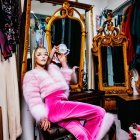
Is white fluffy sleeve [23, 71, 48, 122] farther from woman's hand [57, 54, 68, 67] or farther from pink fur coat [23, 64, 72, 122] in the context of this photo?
woman's hand [57, 54, 68, 67]

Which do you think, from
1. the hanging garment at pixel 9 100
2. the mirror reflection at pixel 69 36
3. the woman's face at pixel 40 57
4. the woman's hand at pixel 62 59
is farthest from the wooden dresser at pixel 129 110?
the hanging garment at pixel 9 100

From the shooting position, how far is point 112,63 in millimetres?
2900

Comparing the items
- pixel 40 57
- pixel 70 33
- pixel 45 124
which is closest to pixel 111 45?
pixel 70 33

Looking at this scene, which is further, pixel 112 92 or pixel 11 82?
pixel 112 92

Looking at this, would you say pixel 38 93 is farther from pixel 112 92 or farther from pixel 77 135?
pixel 112 92

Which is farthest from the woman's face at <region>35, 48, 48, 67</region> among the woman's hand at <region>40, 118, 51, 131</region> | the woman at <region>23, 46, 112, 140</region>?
the woman's hand at <region>40, 118, 51, 131</region>

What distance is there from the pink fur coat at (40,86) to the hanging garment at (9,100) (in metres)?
0.13

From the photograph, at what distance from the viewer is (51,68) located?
7.50 feet

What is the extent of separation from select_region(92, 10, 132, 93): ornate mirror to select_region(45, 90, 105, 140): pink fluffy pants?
904 millimetres

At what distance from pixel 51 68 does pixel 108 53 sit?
96 centimetres

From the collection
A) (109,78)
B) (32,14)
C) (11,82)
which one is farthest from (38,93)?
(109,78)

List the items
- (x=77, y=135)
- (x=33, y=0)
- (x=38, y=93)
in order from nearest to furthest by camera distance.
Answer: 1. (x=77, y=135)
2. (x=38, y=93)
3. (x=33, y=0)

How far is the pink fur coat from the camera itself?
1950mm

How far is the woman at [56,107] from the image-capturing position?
1.94 m
